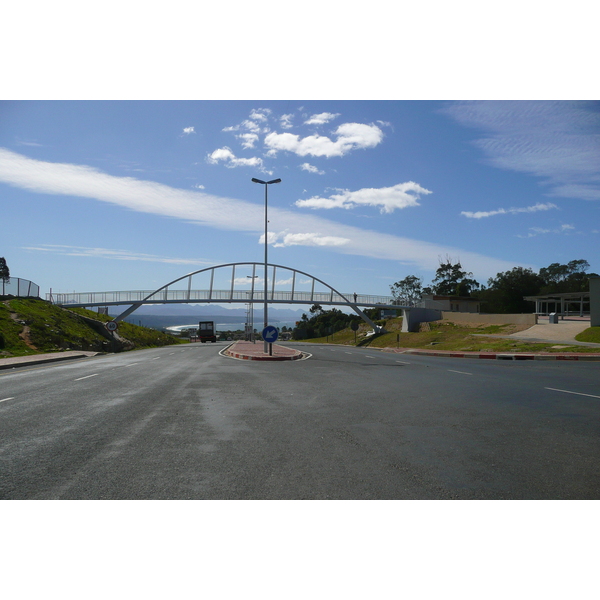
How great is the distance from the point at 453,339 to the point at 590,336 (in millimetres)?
14250

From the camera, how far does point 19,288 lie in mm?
39969

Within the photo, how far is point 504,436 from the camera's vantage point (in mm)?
6945

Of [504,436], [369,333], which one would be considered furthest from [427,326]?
[504,436]

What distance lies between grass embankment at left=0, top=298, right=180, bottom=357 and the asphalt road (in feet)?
59.0

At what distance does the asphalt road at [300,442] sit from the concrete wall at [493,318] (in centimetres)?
4328

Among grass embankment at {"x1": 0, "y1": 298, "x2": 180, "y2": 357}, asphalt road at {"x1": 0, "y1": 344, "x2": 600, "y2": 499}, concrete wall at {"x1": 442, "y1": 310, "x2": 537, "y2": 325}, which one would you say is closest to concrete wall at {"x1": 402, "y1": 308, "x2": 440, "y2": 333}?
concrete wall at {"x1": 442, "y1": 310, "x2": 537, "y2": 325}

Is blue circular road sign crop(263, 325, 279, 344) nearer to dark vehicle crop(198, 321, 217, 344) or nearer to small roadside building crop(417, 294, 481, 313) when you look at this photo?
small roadside building crop(417, 294, 481, 313)

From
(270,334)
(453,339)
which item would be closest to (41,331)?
(270,334)

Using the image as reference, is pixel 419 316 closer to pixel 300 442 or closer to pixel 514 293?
pixel 514 293

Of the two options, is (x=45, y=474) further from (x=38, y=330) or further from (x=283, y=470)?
(x=38, y=330)

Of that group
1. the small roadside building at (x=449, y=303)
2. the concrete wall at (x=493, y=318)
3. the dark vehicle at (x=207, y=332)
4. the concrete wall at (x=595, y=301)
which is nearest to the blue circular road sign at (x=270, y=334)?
the concrete wall at (x=595, y=301)

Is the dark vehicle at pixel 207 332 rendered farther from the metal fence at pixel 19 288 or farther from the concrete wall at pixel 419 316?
the metal fence at pixel 19 288

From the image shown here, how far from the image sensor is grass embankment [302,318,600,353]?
31156 millimetres

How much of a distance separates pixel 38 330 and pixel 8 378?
18.7 m
